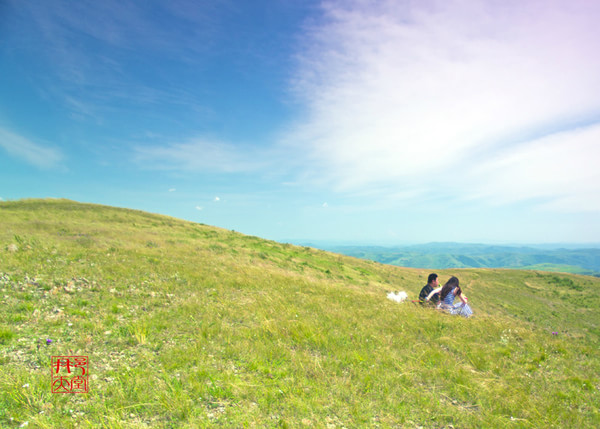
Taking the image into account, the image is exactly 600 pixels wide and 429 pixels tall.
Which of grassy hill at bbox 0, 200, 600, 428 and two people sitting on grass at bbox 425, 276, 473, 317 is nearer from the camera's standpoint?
grassy hill at bbox 0, 200, 600, 428

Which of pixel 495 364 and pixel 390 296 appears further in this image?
pixel 390 296

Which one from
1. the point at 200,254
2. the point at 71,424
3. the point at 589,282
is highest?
the point at 200,254

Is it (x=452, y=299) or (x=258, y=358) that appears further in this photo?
(x=452, y=299)

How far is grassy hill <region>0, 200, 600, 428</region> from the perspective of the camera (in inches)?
186

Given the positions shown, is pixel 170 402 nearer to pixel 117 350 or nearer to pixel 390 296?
pixel 117 350

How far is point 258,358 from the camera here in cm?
650

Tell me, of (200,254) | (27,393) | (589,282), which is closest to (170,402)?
(27,393)

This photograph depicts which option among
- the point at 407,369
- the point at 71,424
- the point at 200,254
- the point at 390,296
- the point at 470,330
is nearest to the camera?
the point at 71,424

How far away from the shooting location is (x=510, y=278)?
59031 millimetres

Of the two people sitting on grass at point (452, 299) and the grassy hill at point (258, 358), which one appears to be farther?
the two people sitting on grass at point (452, 299)

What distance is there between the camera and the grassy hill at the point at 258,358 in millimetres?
4730

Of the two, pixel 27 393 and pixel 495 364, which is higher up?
pixel 27 393

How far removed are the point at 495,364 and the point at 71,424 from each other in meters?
9.08

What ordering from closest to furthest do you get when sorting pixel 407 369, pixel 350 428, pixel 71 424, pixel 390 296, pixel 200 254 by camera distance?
1. pixel 71 424
2. pixel 350 428
3. pixel 407 369
4. pixel 390 296
5. pixel 200 254
